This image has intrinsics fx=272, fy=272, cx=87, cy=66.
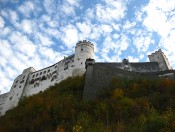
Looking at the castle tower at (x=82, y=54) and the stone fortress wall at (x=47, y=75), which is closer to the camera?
the castle tower at (x=82, y=54)

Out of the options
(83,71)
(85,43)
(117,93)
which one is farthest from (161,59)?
(117,93)

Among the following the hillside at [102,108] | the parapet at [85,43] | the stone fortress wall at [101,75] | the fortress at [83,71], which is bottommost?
the hillside at [102,108]

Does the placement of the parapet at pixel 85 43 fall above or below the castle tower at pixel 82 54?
above

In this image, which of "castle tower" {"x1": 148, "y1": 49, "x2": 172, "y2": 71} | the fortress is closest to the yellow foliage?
the fortress

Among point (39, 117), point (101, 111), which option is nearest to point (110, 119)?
point (101, 111)

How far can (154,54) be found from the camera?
44906mm

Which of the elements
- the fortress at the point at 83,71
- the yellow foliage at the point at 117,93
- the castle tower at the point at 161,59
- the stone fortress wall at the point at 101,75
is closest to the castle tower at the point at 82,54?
the fortress at the point at 83,71

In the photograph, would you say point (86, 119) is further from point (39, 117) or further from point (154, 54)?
point (154, 54)

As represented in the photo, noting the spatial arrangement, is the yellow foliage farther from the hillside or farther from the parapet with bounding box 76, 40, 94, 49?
the parapet with bounding box 76, 40, 94, 49

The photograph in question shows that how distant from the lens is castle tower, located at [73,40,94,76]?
129 ft

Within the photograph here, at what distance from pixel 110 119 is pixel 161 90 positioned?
6824 millimetres

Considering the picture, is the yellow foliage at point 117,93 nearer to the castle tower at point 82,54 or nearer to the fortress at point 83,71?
the fortress at point 83,71

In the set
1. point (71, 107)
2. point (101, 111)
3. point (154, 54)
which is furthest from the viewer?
point (154, 54)

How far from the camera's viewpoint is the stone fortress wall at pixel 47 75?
40991 mm
